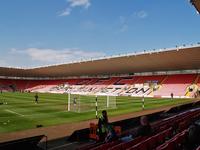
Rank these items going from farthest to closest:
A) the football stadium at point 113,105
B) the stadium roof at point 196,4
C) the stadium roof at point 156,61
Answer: the stadium roof at point 156,61, the stadium roof at point 196,4, the football stadium at point 113,105

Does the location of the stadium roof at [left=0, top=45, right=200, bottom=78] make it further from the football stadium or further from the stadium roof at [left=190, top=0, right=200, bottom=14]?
the stadium roof at [left=190, top=0, right=200, bottom=14]

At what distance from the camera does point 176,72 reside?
72000 mm

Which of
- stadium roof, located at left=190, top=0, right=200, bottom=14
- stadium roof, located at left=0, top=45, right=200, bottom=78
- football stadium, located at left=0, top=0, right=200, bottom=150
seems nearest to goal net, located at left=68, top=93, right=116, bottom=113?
football stadium, located at left=0, top=0, right=200, bottom=150

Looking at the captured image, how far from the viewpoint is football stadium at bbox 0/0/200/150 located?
31.3 feet

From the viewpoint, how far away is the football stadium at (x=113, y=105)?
31.3ft

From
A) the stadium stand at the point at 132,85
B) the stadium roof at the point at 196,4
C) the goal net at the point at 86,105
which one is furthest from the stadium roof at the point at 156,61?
the stadium roof at the point at 196,4

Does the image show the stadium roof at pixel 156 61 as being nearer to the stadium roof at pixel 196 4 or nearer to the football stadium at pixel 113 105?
the football stadium at pixel 113 105

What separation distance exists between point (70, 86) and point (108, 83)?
49.0 feet

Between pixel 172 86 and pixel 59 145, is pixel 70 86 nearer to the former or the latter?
pixel 172 86

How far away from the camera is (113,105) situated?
3425cm

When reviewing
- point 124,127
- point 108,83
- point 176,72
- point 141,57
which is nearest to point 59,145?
point 124,127

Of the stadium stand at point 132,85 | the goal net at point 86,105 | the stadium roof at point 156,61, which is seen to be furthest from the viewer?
the stadium stand at point 132,85

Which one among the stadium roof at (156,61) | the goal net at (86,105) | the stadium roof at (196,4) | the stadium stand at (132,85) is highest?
the stadium roof at (156,61)

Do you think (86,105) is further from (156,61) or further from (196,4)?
(156,61)
